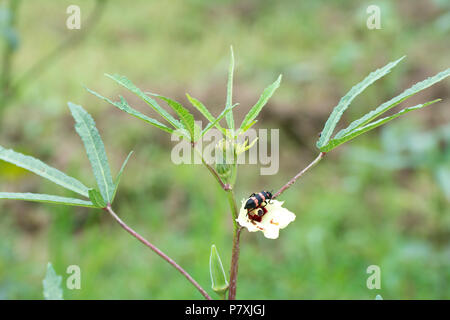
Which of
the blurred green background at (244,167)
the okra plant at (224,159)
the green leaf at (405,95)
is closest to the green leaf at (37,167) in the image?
the okra plant at (224,159)

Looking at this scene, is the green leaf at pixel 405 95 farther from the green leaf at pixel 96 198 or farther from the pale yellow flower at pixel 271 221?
the green leaf at pixel 96 198

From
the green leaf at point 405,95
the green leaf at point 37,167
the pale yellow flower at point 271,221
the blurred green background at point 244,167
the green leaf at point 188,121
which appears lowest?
the pale yellow flower at point 271,221

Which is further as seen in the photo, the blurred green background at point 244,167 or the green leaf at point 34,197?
the blurred green background at point 244,167

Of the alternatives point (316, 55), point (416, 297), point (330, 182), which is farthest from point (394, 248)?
point (316, 55)

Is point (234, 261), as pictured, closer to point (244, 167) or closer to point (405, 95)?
point (405, 95)

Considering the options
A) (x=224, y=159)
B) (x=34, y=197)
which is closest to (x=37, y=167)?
(x=34, y=197)

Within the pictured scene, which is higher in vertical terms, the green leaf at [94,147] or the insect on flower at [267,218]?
the green leaf at [94,147]

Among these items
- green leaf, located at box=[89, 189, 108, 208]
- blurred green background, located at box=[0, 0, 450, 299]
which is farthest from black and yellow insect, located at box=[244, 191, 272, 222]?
blurred green background, located at box=[0, 0, 450, 299]

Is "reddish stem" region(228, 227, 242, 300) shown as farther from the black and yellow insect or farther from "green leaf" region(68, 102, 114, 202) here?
"green leaf" region(68, 102, 114, 202)
